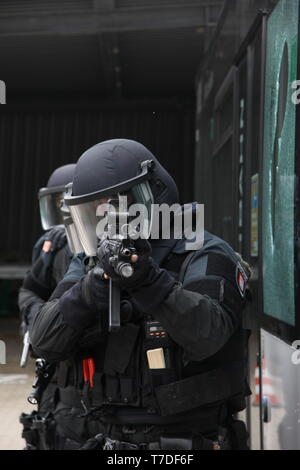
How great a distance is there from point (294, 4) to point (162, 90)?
7283mm

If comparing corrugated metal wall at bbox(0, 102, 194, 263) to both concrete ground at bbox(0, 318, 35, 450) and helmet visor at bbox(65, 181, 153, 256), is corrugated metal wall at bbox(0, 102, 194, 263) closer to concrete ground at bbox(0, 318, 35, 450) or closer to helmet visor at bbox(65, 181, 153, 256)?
concrete ground at bbox(0, 318, 35, 450)

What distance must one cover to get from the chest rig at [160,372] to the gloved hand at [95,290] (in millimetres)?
134

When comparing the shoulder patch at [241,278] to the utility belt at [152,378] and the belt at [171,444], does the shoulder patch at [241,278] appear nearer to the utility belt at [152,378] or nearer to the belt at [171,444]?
the utility belt at [152,378]

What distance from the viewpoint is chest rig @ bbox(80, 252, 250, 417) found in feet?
3.87

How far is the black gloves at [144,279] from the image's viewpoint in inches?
38.3

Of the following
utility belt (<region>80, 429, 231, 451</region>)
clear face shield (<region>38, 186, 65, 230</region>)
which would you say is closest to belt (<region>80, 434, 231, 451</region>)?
utility belt (<region>80, 429, 231, 451</region>)

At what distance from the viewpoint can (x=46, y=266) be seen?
215 centimetres

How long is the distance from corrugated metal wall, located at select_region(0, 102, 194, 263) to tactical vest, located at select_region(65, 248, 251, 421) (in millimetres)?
7611

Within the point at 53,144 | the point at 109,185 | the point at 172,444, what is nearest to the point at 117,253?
the point at 109,185

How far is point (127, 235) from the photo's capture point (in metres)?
0.98

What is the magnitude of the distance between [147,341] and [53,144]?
8.27 metres

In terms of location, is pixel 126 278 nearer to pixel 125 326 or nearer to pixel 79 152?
pixel 125 326

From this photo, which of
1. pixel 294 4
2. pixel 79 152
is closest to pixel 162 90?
pixel 79 152

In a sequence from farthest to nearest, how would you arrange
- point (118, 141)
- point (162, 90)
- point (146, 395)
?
point (162, 90) → point (118, 141) → point (146, 395)
